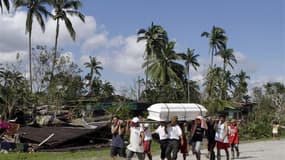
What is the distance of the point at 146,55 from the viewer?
60.6m

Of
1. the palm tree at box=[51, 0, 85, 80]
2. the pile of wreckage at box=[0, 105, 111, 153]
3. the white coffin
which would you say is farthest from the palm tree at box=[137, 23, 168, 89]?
the white coffin

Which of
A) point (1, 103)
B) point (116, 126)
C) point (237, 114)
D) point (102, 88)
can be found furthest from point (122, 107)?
point (102, 88)

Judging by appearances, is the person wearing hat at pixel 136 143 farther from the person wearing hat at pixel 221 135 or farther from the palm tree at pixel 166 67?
the palm tree at pixel 166 67

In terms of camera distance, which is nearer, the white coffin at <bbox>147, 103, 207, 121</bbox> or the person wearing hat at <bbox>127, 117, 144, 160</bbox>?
the person wearing hat at <bbox>127, 117, 144, 160</bbox>

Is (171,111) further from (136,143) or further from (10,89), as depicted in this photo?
(10,89)

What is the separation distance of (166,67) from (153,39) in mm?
4026

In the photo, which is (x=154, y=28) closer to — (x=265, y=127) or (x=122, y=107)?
(x=265, y=127)

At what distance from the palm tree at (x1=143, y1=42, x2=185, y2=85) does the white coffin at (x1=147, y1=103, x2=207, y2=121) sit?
38.2 meters

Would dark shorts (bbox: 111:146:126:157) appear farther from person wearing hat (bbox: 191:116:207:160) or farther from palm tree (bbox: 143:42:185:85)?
palm tree (bbox: 143:42:185:85)

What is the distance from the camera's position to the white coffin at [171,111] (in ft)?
54.3

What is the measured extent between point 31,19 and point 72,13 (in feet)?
16.4

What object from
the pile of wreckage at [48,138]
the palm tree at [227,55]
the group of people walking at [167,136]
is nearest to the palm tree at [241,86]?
the palm tree at [227,55]

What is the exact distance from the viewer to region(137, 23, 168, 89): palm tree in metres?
59.8

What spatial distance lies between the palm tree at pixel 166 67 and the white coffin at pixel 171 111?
38.2 metres
